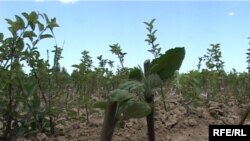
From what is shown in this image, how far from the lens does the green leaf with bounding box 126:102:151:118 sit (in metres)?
0.83

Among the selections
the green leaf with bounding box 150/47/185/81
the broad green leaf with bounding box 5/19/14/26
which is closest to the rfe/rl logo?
the green leaf with bounding box 150/47/185/81

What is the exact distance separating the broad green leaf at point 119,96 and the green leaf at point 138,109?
29 mm

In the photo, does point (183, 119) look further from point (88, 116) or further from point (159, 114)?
point (88, 116)

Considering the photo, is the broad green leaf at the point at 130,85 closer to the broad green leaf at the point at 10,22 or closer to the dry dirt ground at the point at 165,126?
the broad green leaf at the point at 10,22

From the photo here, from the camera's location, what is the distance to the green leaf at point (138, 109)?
2.73ft

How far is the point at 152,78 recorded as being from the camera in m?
0.88

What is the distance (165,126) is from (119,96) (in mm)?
2586

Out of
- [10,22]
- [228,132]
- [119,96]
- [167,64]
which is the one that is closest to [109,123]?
[119,96]

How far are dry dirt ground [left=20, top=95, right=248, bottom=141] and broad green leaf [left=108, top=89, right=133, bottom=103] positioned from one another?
2199 millimetres

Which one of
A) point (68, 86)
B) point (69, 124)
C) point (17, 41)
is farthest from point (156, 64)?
point (68, 86)

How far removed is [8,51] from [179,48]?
1.99 meters

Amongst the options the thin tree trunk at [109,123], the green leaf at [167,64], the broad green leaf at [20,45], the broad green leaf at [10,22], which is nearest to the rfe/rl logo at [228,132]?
the green leaf at [167,64]

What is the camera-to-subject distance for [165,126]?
335 cm

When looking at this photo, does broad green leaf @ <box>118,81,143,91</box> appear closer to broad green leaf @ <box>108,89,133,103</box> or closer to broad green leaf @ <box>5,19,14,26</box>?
broad green leaf @ <box>108,89,133,103</box>
